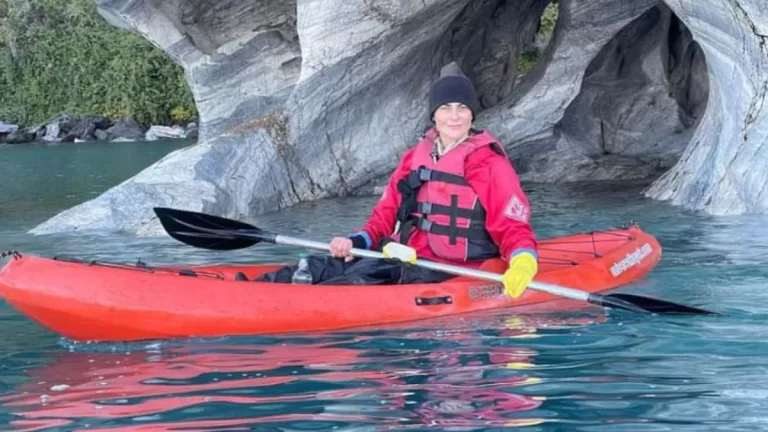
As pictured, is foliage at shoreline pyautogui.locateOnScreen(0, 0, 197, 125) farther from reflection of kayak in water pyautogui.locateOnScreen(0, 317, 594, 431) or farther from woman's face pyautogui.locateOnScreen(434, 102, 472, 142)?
reflection of kayak in water pyautogui.locateOnScreen(0, 317, 594, 431)

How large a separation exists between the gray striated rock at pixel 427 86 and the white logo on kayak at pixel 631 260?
3.28 metres

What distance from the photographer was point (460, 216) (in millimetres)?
6469

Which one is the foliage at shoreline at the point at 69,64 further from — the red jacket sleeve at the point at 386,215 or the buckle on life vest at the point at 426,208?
the buckle on life vest at the point at 426,208

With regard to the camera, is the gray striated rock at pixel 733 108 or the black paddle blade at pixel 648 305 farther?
the gray striated rock at pixel 733 108

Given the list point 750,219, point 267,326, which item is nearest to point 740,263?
point 750,219

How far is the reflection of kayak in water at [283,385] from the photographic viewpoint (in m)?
4.50

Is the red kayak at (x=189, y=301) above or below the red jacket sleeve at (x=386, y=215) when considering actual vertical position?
below

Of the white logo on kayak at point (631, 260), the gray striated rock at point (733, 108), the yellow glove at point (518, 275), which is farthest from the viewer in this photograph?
the gray striated rock at point (733, 108)

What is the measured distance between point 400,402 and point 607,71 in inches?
475

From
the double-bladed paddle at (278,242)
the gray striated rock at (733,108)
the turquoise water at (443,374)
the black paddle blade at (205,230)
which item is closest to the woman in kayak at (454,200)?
the double-bladed paddle at (278,242)

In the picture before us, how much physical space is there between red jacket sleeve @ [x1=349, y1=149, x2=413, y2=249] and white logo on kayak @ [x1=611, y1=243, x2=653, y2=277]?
1.50 m

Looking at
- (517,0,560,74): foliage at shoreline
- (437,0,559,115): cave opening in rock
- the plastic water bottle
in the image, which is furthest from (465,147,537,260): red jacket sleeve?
(517,0,560,74): foliage at shoreline

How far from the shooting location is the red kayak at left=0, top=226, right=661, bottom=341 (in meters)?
5.85

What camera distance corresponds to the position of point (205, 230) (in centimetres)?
701
